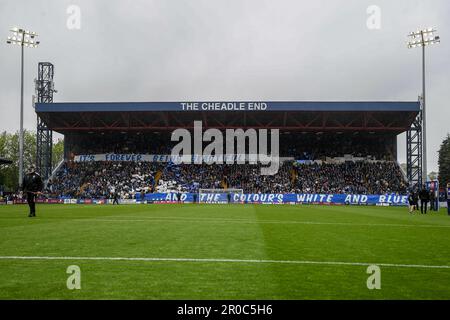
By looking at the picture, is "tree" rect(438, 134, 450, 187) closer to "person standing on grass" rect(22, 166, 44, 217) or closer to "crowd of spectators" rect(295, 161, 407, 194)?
"crowd of spectators" rect(295, 161, 407, 194)

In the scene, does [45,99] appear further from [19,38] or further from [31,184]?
[31,184]

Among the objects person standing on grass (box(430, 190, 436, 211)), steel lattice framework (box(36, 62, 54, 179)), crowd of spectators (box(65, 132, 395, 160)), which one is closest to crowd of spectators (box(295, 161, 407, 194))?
crowd of spectators (box(65, 132, 395, 160))

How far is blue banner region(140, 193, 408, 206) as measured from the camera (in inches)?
1896

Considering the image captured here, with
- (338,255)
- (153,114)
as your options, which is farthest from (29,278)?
(153,114)

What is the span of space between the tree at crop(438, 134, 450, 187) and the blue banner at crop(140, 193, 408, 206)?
46714 mm

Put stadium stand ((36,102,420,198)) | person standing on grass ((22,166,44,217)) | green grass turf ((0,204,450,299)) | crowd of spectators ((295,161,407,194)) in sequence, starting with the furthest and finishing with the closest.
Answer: stadium stand ((36,102,420,198)) < crowd of spectators ((295,161,407,194)) < person standing on grass ((22,166,44,217)) < green grass turf ((0,204,450,299))

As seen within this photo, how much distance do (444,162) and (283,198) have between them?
58.8 m

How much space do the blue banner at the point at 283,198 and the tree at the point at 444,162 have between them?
46714 mm

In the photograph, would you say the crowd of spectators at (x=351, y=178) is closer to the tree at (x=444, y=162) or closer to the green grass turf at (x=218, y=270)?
the tree at (x=444, y=162)

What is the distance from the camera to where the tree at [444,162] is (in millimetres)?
88250

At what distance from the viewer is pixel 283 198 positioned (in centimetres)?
5044

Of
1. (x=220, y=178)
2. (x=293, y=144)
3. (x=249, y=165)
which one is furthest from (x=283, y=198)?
(x=293, y=144)

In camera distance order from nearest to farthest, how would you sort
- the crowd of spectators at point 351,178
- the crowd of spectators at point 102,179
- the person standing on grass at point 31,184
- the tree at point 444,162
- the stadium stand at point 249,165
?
the person standing on grass at point 31,184 → the crowd of spectators at point 351,178 → the stadium stand at point 249,165 → the crowd of spectators at point 102,179 → the tree at point 444,162

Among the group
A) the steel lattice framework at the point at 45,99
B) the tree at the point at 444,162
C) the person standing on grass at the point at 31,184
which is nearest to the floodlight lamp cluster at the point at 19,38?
the steel lattice framework at the point at 45,99
